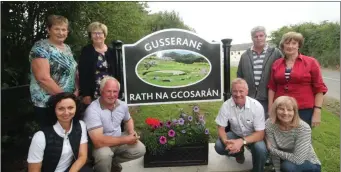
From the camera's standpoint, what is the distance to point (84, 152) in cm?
260

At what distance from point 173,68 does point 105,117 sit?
3.48ft

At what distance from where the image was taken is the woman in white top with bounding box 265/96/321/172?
9.14ft

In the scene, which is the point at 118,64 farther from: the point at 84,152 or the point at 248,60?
the point at 248,60

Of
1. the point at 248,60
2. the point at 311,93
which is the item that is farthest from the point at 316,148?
the point at 248,60

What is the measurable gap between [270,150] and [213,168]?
0.66m

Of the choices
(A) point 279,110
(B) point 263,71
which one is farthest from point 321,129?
(A) point 279,110

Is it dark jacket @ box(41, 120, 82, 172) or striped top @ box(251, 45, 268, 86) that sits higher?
striped top @ box(251, 45, 268, 86)

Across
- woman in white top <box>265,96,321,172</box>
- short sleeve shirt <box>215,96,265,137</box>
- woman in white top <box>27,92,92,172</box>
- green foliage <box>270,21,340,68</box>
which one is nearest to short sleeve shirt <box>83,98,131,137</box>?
woman in white top <box>27,92,92,172</box>

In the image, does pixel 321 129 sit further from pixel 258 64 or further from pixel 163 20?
pixel 163 20

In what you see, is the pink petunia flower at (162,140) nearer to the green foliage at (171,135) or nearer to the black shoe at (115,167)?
the green foliage at (171,135)

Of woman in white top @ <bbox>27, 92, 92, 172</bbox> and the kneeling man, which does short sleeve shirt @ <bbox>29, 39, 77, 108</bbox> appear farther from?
the kneeling man

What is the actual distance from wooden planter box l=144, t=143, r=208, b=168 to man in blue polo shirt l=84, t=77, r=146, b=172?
32 centimetres

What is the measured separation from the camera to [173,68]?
3590 mm

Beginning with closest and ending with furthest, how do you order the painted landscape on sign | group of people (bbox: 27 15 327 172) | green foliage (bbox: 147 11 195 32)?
group of people (bbox: 27 15 327 172) < the painted landscape on sign < green foliage (bbox: 147 11 195 32)
